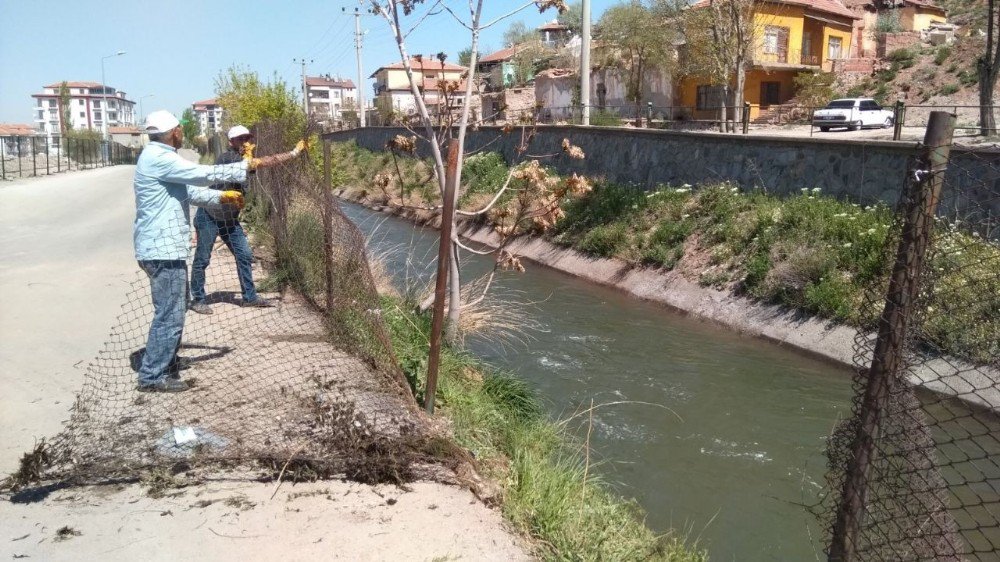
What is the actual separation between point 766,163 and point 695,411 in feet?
28.1

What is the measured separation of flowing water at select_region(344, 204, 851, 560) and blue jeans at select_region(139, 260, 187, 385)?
338 cm

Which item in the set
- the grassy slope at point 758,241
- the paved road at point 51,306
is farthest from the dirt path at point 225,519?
the grassy slope at point 758,241

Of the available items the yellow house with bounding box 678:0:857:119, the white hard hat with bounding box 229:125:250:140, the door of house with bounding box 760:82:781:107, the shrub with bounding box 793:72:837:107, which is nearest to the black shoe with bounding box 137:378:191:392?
the white hard hat with bounding box 229:125:250:140

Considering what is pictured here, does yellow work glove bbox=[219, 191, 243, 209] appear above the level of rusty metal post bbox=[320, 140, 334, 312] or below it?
above

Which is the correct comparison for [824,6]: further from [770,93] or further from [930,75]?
[930,75]

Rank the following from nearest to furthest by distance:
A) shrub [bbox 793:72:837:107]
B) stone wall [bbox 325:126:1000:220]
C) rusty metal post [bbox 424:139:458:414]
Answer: rusty metal post [bbox 424:139:458:414] → stone wall [bbox 325:126:1000:220] → shrub [bbox 793:72:837:107]

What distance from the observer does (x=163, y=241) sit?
590 cm

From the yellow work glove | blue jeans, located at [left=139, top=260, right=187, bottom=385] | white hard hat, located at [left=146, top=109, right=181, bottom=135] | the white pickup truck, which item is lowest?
blue jeans, located at [left=139, top=260, right=187, bottom=385]

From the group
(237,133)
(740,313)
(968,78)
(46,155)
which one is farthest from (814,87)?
(237,133)

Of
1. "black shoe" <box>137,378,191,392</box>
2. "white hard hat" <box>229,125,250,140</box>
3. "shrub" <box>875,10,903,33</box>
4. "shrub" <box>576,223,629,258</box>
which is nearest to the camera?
"black shoe" <box>137,378,191,392</box>

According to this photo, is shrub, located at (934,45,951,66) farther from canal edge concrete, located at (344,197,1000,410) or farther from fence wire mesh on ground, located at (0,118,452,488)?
fence wire mesh on ground, located at (0,118,452,488)

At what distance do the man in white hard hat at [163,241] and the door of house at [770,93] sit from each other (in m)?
44.4

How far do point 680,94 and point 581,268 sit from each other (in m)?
31.3

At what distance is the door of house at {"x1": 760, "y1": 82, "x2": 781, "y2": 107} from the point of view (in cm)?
4634
